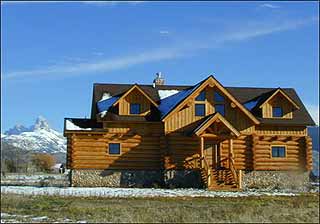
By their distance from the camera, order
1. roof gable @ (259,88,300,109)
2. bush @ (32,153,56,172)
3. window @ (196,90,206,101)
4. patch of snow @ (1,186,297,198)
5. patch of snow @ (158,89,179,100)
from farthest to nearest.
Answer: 1. bush @ (32,153,56,172)
2. patch of snow @ (158,89,179,100)
3. roof gable @ (259,88,300,109)
4. window @ (196,90,206,101)
5. patch of snow @ (1,186,297,198)

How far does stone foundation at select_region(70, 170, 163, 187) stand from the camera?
34438 mm

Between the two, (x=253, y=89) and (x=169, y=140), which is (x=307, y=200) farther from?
(x=253, y=89)

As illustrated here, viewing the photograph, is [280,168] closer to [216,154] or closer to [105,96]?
[216,154]

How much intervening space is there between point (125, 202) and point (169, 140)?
12.7m

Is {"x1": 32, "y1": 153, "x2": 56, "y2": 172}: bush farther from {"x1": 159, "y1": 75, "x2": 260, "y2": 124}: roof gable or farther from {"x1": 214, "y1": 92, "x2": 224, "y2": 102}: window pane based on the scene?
{"x1": 214, "y1": 92, "x2": 224, "y2": 102}: window pane

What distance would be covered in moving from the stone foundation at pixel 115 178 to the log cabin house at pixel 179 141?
60 millimetres

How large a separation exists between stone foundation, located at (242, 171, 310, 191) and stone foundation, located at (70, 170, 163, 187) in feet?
18.6

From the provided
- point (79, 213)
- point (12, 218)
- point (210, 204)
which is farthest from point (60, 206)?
point (210, 204)

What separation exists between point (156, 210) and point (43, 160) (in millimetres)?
26048

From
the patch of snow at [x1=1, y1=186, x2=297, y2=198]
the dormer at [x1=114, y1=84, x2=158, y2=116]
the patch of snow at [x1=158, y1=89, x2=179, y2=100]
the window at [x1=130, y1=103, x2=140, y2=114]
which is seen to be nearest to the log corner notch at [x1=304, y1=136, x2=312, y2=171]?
the patch of snow at [x1=1, y1=186, x2=297, y2=198]

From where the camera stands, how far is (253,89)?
4134cm

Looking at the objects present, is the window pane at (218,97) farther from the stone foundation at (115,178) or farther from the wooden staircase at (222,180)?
the stone foundation at (115,178)

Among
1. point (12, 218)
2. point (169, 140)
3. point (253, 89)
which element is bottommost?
point (12, 218)

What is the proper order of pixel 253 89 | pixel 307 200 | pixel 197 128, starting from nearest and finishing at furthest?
1. pixel 307 200
2. pixel 197 128
3. pixel 253 89
